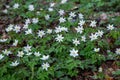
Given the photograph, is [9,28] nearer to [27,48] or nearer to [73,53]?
[27,48]

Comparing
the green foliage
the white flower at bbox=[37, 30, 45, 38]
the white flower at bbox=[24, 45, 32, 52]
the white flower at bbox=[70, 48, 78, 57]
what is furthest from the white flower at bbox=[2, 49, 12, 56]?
the white flower at bbox=[70, 48, 78, 57]

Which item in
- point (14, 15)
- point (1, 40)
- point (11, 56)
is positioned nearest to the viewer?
point (11, 56)

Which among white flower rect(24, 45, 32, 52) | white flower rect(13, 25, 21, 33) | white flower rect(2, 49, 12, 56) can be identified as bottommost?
white flower rect(2, 49, 12, 56)

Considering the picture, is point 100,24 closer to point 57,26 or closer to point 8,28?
point 57,26

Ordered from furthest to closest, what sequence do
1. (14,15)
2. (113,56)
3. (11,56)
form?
1. (14,15)
2. (11,56)
3. (113,56)

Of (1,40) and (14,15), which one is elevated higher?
(14,15)

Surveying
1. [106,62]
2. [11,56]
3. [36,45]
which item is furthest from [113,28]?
[11,56]

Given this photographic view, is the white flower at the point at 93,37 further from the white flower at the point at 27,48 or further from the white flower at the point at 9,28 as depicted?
the white flower at the point at 9,28

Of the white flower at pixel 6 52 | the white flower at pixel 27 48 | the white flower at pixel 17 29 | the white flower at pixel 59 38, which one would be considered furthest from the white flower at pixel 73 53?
the white flower at pixel 17 29

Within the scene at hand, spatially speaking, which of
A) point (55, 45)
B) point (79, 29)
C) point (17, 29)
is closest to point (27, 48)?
A: point (55, 45)

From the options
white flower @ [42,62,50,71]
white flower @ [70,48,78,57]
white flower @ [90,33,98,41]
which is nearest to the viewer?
white flower @ [42,62,50,71]

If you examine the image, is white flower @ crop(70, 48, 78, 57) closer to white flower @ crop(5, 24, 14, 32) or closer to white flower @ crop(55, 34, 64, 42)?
white flower @ crop(55, 34, 64, 42)
